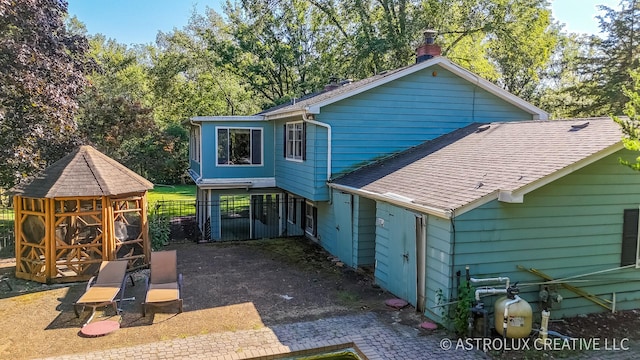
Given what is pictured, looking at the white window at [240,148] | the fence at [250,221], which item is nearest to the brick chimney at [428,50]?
the white window at [240,148]

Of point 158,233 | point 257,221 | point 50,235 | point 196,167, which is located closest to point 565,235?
point 50,235

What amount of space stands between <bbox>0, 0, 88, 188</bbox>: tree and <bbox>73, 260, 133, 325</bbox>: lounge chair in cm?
593

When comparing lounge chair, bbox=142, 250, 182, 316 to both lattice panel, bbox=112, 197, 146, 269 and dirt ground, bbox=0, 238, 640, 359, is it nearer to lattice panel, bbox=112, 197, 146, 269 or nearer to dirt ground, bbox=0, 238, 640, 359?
dirt ground, bbox=0, 238, 640, 359

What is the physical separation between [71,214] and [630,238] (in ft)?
39.0

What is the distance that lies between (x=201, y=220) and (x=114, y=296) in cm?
930

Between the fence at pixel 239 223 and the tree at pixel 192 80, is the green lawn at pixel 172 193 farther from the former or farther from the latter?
the fence at pixel 239 223

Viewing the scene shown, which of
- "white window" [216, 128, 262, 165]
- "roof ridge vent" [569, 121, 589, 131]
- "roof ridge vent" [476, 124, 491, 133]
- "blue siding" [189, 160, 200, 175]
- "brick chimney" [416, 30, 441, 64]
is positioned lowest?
"blue siding" [189, 160, 200, 175]

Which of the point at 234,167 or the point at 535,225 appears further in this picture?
the point at 234,167

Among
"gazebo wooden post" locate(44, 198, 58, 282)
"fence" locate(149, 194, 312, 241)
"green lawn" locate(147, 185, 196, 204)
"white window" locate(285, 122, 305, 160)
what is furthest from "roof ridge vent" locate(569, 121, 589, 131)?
"green lawn" locate(147, 185, 196, 204)

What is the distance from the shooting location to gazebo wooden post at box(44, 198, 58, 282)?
9.89 m

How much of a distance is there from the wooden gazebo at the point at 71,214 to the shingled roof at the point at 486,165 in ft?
18.6

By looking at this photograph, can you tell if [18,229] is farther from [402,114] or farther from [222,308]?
[402,114]

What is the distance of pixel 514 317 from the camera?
667cm

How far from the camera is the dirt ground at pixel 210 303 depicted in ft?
23.5
